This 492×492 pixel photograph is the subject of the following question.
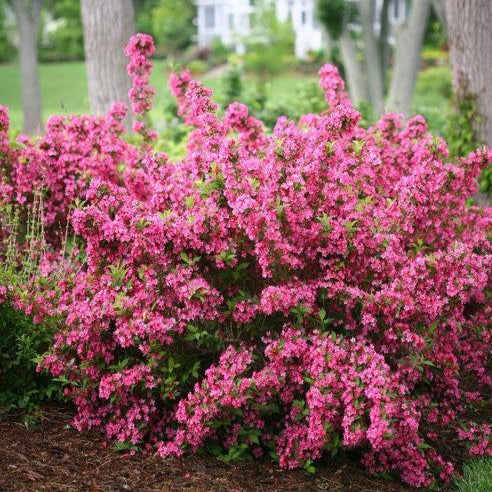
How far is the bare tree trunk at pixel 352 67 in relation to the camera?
52.0 feet

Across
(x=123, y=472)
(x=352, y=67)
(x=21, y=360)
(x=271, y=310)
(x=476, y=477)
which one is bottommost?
(x=476, y=477)

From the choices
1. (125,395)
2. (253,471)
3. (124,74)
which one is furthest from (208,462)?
(124,74)

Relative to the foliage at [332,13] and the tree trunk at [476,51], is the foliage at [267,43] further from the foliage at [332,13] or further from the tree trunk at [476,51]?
the tree trunk at [476,51]

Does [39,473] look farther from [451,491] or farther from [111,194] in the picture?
[451,491]

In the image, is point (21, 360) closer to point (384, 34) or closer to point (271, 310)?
point (271, 310)

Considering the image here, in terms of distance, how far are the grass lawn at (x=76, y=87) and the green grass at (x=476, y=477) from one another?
22.0 metres

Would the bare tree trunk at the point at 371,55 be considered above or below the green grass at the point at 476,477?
above

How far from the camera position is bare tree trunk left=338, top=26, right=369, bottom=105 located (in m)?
15.8

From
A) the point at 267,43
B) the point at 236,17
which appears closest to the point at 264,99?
the point at 267,43

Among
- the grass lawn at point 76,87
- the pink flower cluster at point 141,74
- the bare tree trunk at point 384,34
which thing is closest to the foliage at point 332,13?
the bare tree trunk at point 384,34

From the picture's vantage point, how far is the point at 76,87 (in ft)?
120

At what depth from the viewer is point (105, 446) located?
4.47 metres

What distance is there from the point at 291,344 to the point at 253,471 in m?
0.68

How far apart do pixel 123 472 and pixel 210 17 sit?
188 ft
